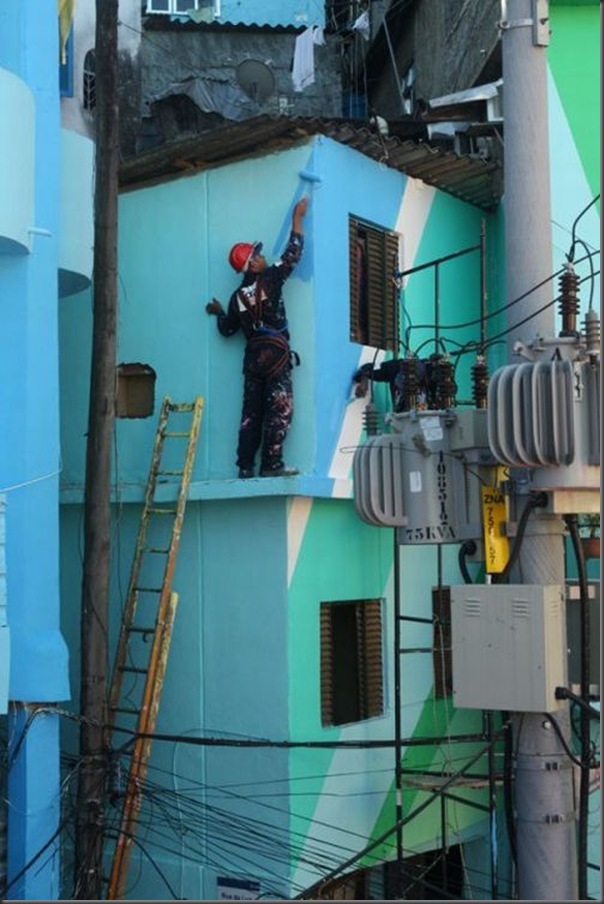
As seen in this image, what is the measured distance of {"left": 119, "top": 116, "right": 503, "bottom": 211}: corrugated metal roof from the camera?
10.5 meters

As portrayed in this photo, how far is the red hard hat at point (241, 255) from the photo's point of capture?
421 inches

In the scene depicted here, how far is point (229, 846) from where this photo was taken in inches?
402

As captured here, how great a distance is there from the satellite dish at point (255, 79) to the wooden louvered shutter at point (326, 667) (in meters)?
9.37

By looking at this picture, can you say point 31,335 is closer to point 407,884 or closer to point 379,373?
point 379,373

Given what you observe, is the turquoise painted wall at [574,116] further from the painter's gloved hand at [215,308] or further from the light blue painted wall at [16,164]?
the light blue painted wall at [16,164]

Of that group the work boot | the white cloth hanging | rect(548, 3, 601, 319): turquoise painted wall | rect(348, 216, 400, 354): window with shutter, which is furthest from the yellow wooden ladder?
the white cloth hanging

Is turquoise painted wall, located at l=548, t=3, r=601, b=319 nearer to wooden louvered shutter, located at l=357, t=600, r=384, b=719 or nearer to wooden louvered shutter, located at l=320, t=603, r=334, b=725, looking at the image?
wooden louvered shutter, located at l=357, t=600, r=384, b=719

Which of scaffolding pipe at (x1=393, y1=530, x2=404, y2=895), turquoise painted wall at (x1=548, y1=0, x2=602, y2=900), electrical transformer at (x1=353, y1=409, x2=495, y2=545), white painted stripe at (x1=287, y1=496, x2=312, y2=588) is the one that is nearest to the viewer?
electrical transformer at (x1=353, y1=409, x2=495, y2=545)

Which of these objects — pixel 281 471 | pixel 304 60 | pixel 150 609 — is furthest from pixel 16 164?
pixel 304 60

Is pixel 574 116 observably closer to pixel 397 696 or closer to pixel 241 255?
pixel 241 255

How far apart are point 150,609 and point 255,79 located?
9188 mm

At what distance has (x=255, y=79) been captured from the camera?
56.3 feet

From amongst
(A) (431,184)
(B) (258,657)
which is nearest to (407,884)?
Result: (B) (258,657)

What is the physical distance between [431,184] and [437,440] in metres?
5.43
